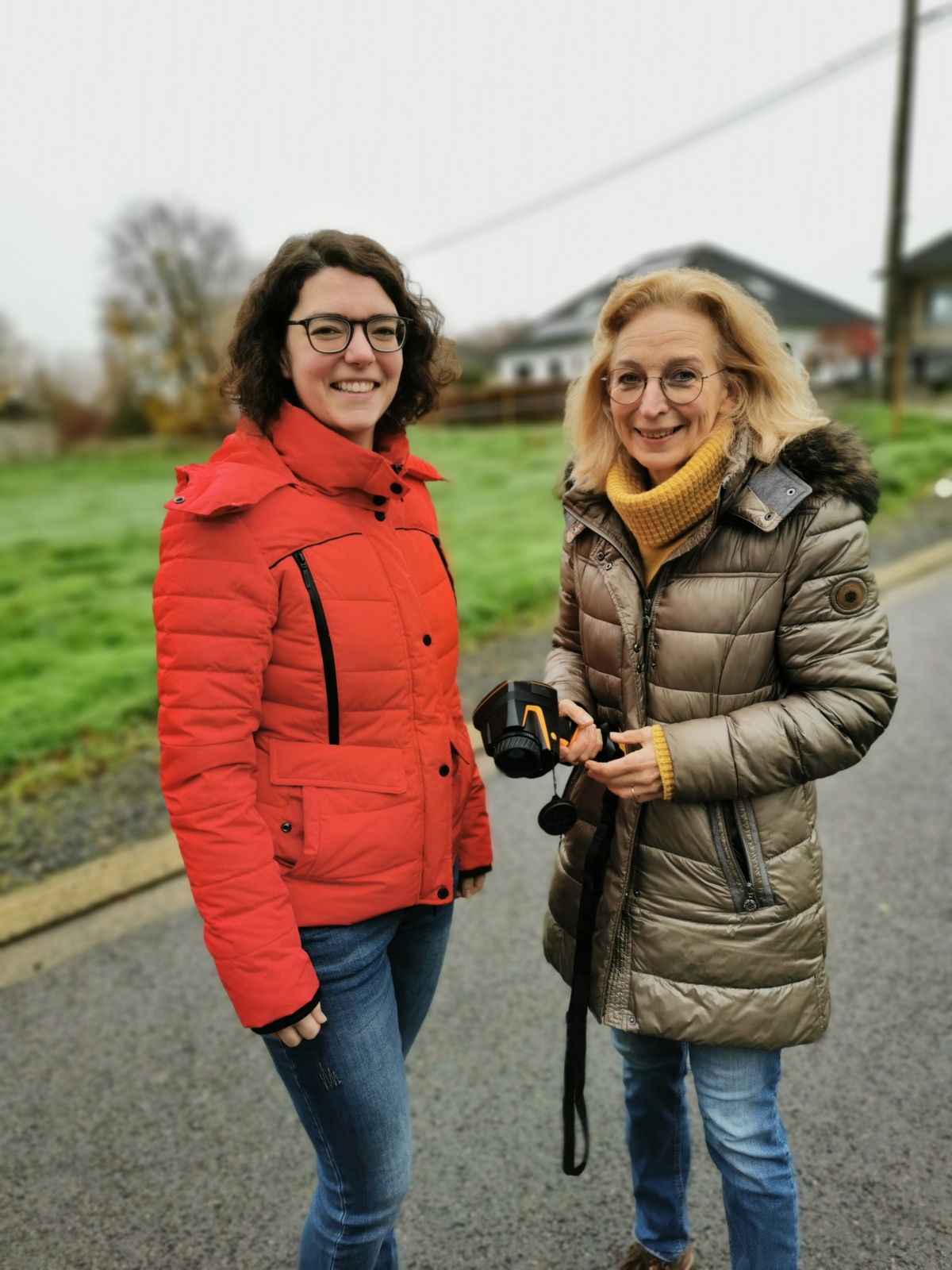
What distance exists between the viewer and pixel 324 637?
1519 mm

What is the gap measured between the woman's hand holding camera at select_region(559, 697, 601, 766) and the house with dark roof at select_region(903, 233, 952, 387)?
3777 cm

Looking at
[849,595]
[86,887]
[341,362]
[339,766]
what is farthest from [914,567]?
[339,766]

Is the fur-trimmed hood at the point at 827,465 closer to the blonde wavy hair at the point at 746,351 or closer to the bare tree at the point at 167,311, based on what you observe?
the blonde wavy hair at the point at 746,351

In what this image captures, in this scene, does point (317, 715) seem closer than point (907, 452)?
Yes

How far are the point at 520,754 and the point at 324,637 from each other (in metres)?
0.43

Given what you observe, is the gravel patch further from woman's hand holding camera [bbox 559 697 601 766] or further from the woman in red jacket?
woman's hand holding camera [bbox 559 697 601 766]

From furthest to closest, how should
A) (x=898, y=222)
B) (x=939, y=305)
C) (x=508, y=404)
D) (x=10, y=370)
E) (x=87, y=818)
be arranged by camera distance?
(x=939, y=305), (x=10, y=370), (x=508, y=404), (x=898, y=222), (x=87, y=818)

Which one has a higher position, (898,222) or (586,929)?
(898,222)

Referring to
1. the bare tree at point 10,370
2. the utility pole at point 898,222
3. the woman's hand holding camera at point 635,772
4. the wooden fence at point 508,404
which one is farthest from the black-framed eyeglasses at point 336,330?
the bare tree at point 10,370

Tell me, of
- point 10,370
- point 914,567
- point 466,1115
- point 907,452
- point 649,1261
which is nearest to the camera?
point 649,1261

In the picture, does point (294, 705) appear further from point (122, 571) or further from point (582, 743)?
point (122, 571)

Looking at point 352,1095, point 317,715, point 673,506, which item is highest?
point 673,506

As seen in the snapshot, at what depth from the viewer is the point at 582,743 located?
67.2 inches

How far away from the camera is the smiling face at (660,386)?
5.52ft
